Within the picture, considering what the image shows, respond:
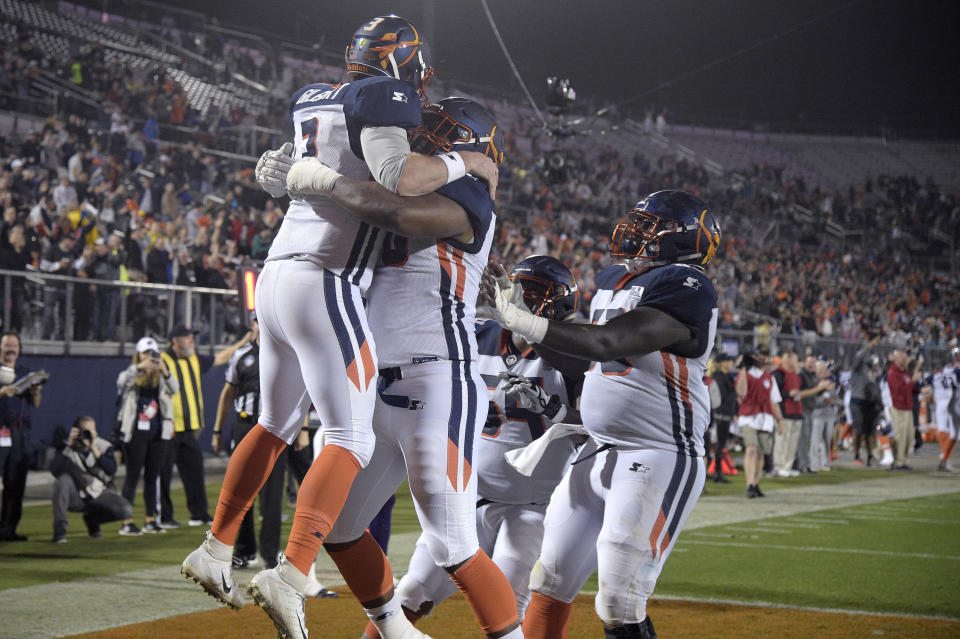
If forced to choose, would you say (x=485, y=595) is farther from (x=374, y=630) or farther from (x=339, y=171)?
(x=339, y=171)

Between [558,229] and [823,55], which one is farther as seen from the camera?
[823,55]

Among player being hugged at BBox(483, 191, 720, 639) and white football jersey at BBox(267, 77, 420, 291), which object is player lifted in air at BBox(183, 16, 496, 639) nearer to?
white football jersey at BBox(267, 77, 420, 291)

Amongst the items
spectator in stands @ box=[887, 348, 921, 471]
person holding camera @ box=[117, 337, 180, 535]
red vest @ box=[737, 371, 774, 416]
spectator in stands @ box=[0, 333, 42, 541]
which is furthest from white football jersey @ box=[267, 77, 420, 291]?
spectator in stands @ box=[887, 348, 921, 471]

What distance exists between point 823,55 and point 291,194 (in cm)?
5168

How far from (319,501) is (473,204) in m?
1.22

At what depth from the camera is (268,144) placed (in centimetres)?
2402

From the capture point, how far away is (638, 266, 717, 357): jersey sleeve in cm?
409

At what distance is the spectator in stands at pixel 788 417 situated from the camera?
56.8ft

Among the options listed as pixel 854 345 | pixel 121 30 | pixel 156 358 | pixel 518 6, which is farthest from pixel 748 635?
pixel 518 6

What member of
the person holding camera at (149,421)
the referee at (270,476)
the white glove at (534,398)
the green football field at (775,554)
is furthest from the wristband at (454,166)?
the person holding camera at (149,421)

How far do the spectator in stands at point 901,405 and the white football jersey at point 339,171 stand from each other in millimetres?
16586

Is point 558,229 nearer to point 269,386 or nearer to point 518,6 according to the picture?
point 518,6

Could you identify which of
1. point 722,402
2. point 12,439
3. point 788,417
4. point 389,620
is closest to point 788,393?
point 788,417

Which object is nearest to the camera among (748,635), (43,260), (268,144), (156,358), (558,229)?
(748,635)
